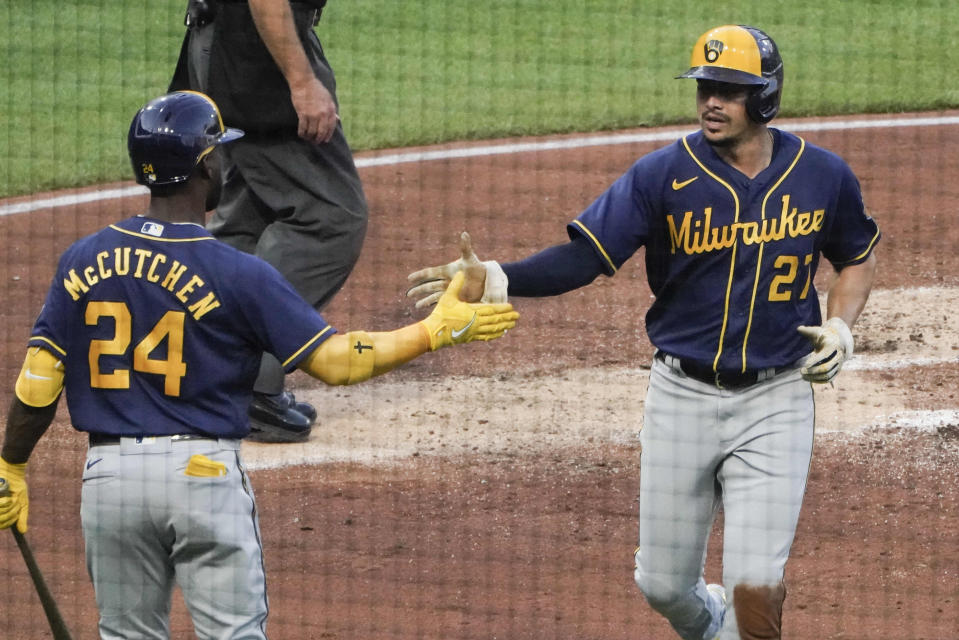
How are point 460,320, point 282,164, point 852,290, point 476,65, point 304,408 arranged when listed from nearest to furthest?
point 460,320, point 852,290, point 282,164, point 304,408, point 476,65

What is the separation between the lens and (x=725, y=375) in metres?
4.07

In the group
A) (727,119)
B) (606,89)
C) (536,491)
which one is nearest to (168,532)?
(727,119)

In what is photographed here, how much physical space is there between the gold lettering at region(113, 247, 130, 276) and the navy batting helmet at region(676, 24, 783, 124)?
149 cm

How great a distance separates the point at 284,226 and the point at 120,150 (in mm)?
4647

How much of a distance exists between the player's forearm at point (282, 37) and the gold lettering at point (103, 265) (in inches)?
85.6

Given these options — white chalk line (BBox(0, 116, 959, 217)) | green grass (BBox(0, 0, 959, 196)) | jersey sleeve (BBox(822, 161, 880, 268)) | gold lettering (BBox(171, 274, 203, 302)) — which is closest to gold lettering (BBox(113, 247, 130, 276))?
gold lettering (BBox(171, 274, 203, 302))

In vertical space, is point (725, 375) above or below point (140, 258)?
below

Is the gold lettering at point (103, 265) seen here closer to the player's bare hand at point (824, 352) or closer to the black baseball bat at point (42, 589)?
the black baseball bat at point (42, 589)

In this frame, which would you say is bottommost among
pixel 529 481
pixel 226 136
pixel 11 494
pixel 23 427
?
pixel 529 481

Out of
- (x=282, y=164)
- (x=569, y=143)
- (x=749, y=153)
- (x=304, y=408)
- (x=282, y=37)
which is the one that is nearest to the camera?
(x=749, y=153)

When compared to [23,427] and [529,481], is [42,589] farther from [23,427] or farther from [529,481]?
[529,481]

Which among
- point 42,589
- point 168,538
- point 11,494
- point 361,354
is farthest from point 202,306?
point 42,589

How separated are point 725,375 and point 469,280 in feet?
2.26

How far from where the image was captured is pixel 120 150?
10.2 metres
